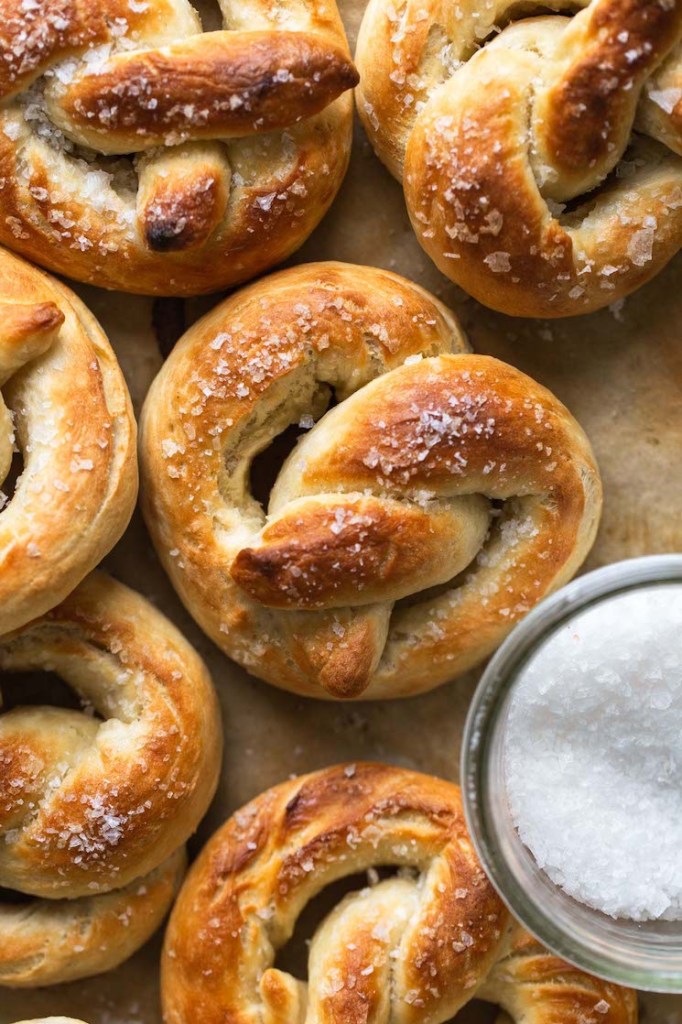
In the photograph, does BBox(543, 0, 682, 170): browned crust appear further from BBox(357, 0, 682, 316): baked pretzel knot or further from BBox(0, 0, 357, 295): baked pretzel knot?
BBox(0, 0, 357, 295): baked pretzel knot

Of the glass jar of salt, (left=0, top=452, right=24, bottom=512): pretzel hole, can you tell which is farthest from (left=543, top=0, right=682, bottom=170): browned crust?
(left=0, top=452, right=24, bottom=512): pretzel hole

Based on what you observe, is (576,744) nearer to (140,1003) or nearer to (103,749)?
(103,749)

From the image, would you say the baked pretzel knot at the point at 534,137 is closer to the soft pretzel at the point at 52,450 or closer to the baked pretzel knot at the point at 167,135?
the baked pretzel knot at the point at 167,135

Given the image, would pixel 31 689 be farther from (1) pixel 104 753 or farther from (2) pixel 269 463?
(2) pixel 269 463

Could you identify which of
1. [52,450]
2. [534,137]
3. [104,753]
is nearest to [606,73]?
[534,137]

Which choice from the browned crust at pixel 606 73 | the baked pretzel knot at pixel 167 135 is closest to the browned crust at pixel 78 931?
the baked pretzel knot at pixel 167 135

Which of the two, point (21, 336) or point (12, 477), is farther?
point (12, 477)
